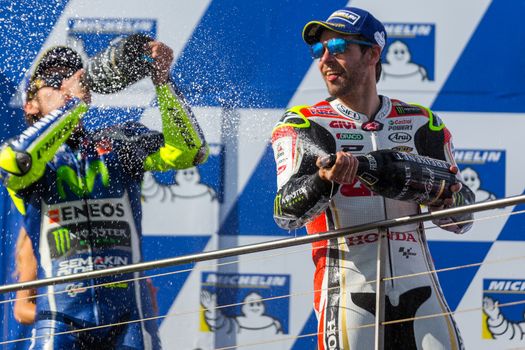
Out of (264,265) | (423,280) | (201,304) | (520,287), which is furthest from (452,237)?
(423,280)

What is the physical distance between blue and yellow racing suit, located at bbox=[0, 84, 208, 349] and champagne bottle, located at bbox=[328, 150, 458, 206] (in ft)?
2.83

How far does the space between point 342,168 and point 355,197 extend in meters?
0.24

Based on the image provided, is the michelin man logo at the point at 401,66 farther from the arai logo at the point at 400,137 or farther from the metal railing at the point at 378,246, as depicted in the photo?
the metal railing at the point at 378,246

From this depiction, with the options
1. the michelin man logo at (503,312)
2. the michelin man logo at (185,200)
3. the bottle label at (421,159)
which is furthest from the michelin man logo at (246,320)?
the bottle label at (421,159)

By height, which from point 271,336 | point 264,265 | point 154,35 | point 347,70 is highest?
point 154,35

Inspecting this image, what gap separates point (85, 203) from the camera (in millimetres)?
2846

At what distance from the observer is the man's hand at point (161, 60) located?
3.03 meters

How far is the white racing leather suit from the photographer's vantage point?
7.55 feet

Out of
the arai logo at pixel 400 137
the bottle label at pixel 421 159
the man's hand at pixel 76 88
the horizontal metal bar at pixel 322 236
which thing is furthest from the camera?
the man's hand at pixel 76 88

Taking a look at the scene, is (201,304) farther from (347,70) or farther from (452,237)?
(347,70)

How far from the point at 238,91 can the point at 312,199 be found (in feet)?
4.21

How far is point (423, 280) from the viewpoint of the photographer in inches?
93.4

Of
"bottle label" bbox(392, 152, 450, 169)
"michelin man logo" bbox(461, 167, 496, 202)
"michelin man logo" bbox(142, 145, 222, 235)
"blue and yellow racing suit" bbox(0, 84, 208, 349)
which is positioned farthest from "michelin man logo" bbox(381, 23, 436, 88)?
"bottle label" bbox(392, 152, 450, 169)

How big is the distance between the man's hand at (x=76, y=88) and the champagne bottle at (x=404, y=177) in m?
1.04
